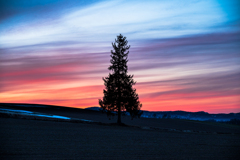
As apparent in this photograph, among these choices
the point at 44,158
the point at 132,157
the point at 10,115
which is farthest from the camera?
the point at 10,115

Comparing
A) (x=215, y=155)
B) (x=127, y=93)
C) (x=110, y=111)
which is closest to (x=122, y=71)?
(x=127, y=93)

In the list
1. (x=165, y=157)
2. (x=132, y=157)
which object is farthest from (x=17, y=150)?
(x=165, y=157)

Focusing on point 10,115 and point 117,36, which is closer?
point 10,115

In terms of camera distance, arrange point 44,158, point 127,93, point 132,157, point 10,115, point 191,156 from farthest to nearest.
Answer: point 127,93, point 10,115, point 191,156, point 132,157, point 44,158

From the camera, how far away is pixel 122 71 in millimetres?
40562

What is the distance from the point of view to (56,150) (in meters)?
14.3

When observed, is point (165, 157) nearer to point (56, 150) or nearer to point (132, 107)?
point (56, 150)

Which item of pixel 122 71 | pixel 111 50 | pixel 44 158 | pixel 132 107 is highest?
pixel 111 50

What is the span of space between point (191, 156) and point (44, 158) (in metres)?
8.17

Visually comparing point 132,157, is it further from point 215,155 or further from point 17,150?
point 17,150

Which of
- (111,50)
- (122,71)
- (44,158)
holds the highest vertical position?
(111,50)

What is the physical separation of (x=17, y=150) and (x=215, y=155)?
1162cm

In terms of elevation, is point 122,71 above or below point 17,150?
above

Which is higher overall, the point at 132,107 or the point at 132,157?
the point at 132,107
